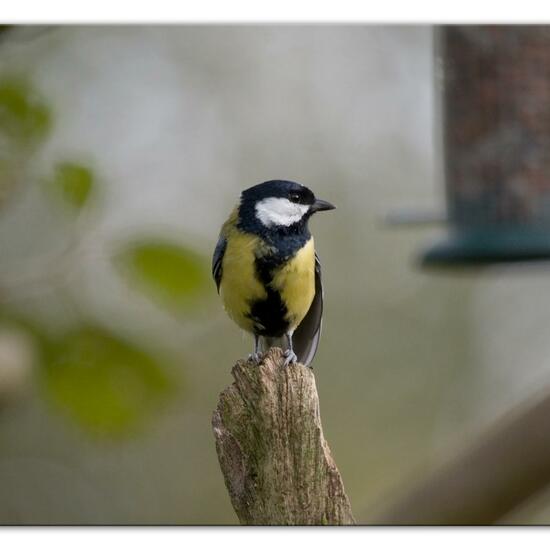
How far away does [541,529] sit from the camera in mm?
1880

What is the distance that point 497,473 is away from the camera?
169cm

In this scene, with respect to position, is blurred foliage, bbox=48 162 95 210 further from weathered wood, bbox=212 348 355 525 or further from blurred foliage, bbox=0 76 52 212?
weathered wood, bbox=212 348 355 525

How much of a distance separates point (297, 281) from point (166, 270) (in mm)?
715

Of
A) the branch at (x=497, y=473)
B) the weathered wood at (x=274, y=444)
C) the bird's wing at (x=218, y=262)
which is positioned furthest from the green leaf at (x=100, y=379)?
the branch at (x=497, y=473)

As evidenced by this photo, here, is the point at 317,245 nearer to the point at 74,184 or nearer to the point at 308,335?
the point at 308,335

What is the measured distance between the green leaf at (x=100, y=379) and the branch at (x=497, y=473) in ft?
2.89

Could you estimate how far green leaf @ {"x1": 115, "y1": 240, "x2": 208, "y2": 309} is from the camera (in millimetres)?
989

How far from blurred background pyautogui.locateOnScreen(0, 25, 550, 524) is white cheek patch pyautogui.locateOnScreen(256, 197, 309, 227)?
0.23 m

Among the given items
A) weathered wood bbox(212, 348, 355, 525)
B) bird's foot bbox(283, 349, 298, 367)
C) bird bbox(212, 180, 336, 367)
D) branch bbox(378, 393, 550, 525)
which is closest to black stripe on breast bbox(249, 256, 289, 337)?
bird bbox(212, 180, 336, 367)
